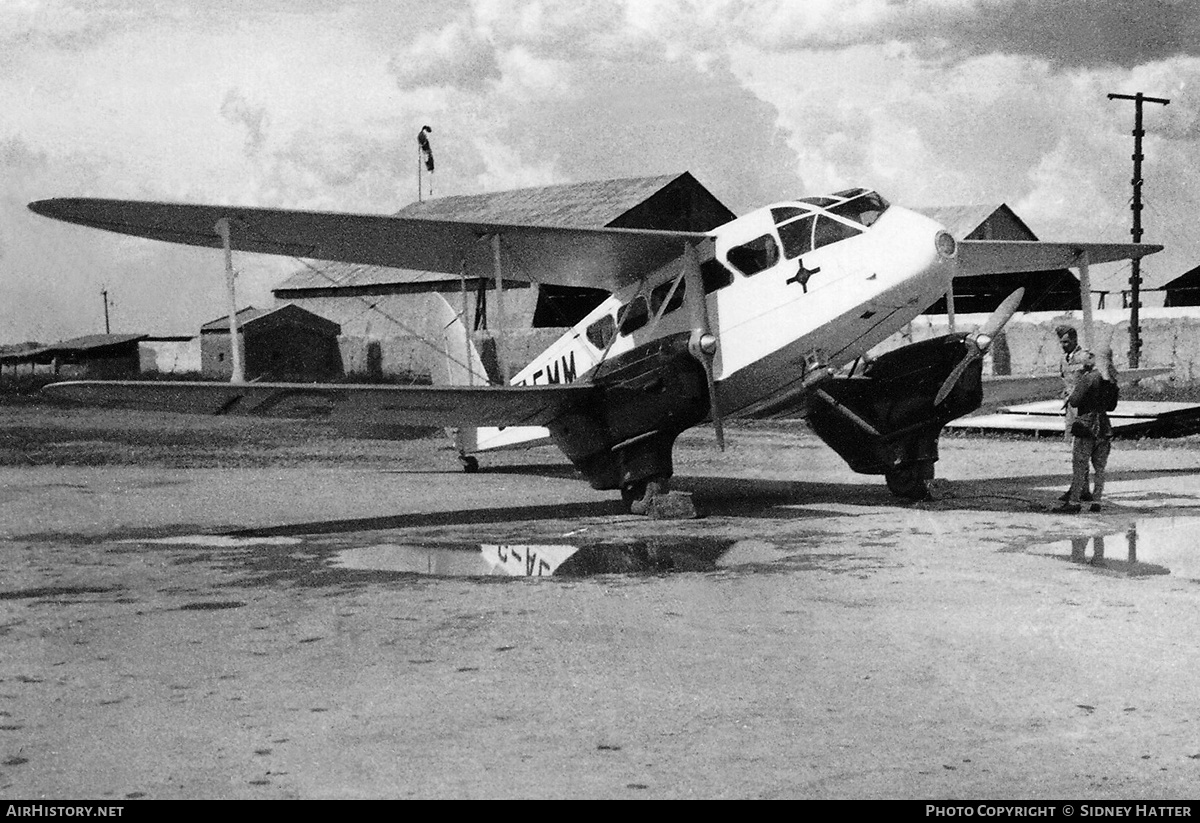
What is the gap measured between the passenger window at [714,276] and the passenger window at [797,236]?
77 cm

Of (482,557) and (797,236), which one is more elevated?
(797,236)

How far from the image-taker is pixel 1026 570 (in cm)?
977

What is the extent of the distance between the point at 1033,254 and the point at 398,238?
8677 mm

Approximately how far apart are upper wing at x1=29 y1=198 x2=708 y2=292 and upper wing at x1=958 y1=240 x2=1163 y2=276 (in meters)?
4.82

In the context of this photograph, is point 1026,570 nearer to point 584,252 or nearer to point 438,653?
point 438,653

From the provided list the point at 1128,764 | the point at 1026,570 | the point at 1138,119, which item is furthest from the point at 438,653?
the point at 1138,119

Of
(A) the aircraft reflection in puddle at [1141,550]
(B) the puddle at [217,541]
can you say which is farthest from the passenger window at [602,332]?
(A) the aircraft reflection in puddle at [1141,550]

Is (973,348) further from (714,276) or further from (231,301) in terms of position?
(231,301)

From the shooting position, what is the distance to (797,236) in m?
14.2

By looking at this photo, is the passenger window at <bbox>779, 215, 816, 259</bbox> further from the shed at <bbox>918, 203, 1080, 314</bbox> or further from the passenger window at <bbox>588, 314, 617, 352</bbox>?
the shed at <bbox>918, 203, 1080, 314</bbox>

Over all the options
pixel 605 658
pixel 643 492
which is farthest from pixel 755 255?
pixel 605 658

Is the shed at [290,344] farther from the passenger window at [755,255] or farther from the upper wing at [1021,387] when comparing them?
the passenger window at [755,255]

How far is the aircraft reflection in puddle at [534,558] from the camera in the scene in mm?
10203

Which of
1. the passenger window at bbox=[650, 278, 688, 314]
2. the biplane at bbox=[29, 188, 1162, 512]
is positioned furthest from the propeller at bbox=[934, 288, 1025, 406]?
the passenger window at bbox=[650, 278, 688, 314]
